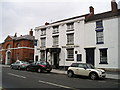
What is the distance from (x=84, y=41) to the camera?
23547mm

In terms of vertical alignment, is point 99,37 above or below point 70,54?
above

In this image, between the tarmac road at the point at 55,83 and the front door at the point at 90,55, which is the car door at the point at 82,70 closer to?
the tarmac road at the point at 55,83

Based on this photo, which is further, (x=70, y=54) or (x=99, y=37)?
(x=70, y=54)

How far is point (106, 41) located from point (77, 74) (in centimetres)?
826

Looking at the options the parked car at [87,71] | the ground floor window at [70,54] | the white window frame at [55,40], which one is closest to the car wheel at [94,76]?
the parked car at [87,71]

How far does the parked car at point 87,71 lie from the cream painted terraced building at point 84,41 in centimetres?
664

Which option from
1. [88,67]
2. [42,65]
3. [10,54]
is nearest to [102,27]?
[88,67]

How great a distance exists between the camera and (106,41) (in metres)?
21.3

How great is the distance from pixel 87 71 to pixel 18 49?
26432mm

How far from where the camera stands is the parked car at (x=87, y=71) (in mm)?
14197

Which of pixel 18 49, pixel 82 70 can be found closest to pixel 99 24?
pixel 82 70

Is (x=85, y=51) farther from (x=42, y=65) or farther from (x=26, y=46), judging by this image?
(x=26, y=46)

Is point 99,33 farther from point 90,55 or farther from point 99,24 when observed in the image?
point 90,55

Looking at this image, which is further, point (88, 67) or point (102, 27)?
point (102, 27)
